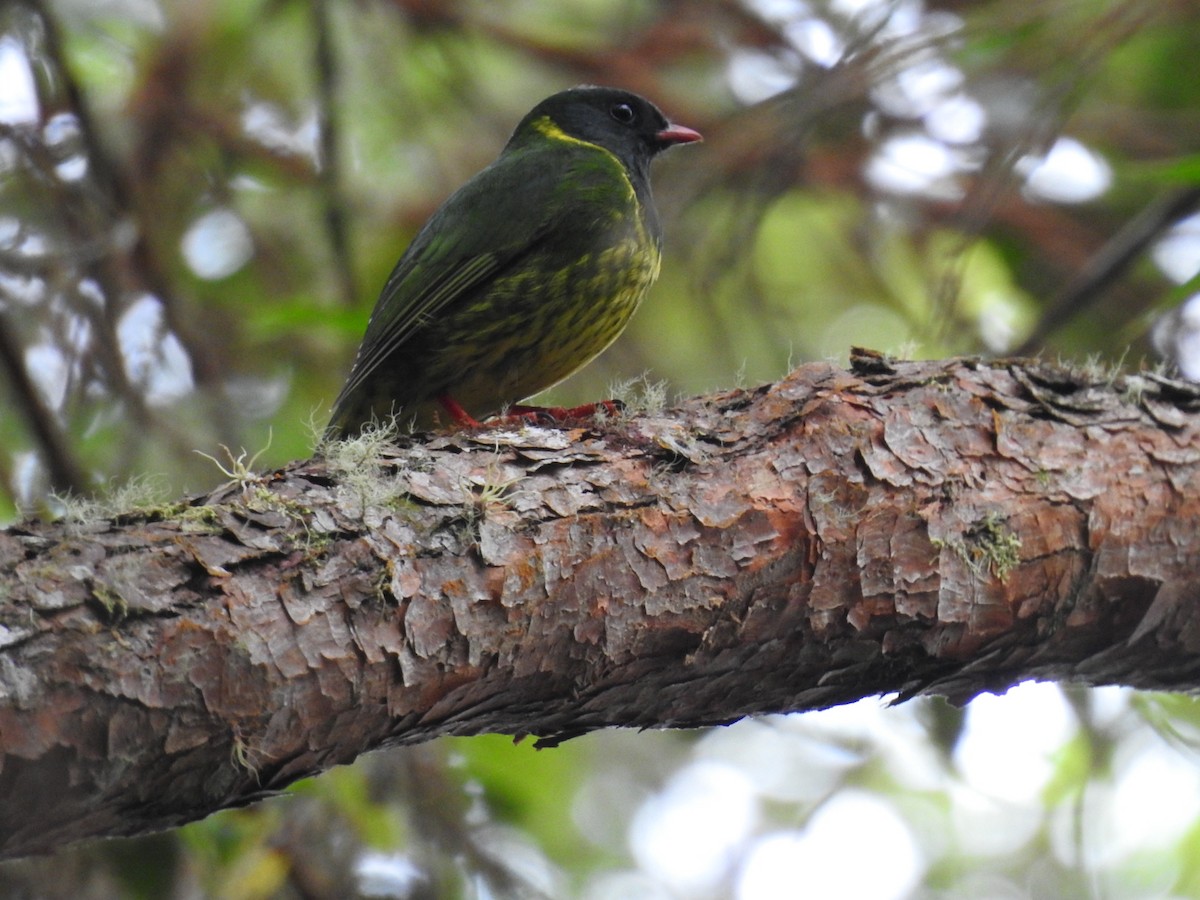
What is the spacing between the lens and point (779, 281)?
23.6 ft

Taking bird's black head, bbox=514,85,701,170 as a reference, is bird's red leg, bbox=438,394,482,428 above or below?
below

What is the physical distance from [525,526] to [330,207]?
283cm

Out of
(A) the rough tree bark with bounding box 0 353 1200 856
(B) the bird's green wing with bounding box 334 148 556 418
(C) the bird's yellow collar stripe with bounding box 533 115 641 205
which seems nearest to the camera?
(A) the rough tree bark with bounding box 0 353 1200 856

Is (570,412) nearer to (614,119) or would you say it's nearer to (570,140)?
(570,140)

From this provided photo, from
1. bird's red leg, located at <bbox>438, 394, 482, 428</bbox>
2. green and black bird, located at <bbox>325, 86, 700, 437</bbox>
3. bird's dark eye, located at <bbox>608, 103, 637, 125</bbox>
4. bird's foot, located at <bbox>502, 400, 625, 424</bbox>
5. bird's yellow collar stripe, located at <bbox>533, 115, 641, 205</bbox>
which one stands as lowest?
bird's foot, located at <bbox>502, 400, 625, 424</bbox>

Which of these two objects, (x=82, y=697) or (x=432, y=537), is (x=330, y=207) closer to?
(x=432, y=537)

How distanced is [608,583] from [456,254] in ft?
6.28

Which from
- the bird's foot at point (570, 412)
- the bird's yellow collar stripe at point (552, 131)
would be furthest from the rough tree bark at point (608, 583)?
the bird's yellow collar stripe at point (552, 131)

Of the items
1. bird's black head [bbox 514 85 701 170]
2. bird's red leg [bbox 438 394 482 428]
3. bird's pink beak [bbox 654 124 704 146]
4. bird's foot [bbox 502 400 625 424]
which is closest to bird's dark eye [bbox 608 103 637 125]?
bird's black head [bbox 514 85 701 170]

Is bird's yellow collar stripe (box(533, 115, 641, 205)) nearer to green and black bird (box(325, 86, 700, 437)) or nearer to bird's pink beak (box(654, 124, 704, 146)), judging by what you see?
Result: green and black bird (box(325, 86, 700, 437))

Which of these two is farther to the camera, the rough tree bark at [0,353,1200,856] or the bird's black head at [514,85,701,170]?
the bird's black head at [514,85,701,170]

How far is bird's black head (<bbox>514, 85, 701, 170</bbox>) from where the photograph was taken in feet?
15.9

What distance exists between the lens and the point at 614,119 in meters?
4.86

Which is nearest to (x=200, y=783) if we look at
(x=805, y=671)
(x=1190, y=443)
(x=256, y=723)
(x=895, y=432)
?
(x=256, y=723)
